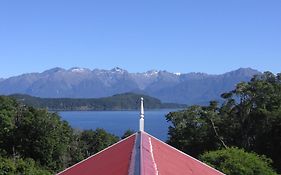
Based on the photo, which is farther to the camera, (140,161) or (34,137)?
(34,137)

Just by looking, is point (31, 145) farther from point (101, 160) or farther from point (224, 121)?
point (101, 160)

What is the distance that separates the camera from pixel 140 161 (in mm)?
9641

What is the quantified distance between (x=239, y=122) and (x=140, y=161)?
42.4m

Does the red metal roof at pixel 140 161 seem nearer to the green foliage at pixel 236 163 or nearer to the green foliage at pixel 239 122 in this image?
the green foliage at pixel 236 163

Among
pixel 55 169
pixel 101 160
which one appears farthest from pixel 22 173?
pixel 101 160

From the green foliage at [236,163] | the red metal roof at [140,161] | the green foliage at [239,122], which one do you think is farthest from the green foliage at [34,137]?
the red metal roof at [140,161]

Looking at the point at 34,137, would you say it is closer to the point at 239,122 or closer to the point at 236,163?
the point at 239,122

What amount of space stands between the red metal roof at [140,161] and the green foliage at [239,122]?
33.8 metres

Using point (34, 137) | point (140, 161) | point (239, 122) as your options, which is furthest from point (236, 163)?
A: point (34, 137)

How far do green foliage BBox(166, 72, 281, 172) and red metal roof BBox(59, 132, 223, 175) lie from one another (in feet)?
111

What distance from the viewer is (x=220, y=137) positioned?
51.2 meters

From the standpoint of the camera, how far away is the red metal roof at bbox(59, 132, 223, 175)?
9469 millimetres

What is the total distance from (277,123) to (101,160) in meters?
35.1

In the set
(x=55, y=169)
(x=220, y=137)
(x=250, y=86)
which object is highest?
(x=250, y=86)
